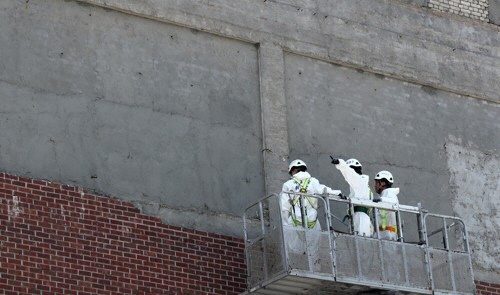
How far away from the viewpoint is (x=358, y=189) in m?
24.5

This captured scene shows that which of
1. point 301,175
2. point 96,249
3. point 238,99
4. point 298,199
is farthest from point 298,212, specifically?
point 238,99

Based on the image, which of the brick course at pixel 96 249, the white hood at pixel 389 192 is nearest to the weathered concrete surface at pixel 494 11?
the white hood at pixel 389 192

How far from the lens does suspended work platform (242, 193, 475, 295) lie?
2306cm

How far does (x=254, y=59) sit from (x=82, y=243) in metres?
5.29

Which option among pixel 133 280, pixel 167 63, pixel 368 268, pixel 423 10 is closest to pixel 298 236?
pixel 368 268

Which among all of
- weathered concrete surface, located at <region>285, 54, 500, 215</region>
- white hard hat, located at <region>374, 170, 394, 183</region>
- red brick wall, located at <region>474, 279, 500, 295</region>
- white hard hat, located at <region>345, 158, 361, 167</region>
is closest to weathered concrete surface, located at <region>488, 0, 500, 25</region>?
weathered concrete surface, located at <region>285, 54, 500, 215</region>

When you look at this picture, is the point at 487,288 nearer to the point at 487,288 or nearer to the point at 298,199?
the point at 487,288

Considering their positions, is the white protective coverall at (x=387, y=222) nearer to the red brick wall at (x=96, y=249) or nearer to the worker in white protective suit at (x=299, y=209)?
the worker in white protective suit at (x=299, y=209)

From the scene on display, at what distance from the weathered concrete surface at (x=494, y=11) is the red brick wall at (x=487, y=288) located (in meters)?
5.63

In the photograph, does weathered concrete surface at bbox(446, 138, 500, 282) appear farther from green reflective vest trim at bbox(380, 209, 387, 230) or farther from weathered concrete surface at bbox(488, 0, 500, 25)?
green reflective vest trim at bbox(380, 209, 387, 230)

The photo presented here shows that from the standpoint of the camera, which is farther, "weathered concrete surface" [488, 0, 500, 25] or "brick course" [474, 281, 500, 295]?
"weathered concrete surface" [488, 0, 500, 25]

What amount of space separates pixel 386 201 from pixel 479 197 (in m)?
4.25

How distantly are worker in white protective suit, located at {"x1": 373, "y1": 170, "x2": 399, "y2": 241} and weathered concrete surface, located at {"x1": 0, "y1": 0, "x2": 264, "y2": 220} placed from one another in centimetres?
208

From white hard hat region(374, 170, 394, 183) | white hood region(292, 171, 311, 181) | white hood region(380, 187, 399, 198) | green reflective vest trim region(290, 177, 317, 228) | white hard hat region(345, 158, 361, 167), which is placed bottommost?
green reflective vest trim region(290, 177, 317, 228)
